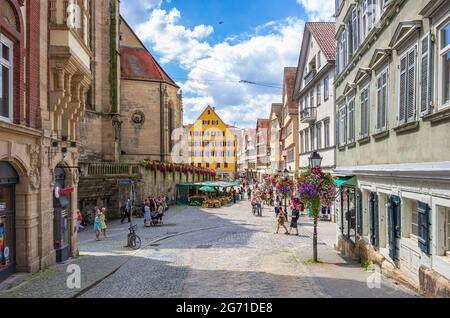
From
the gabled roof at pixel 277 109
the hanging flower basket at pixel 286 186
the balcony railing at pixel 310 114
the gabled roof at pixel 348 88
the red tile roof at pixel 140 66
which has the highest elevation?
the red tile roof at pixel 140 66

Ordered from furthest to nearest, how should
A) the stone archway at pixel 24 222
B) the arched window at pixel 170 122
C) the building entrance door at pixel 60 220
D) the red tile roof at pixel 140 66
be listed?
the arched window at pixel 170 122 → the red tile roof at pixel 140 66 → the building entrance door at pixel 60 220 → the stone archway at pixel 24 222

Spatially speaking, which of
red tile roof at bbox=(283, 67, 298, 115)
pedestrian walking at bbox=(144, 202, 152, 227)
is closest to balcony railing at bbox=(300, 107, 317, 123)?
red tile roof at bbox=(283, 67, 298, 115)

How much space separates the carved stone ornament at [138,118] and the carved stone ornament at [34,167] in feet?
118

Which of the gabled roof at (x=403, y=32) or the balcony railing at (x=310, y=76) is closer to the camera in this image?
the gabled roof at (x=403, y=32)

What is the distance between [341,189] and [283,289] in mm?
8340

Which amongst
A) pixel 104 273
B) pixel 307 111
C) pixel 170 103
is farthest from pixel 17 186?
pixel 170 103

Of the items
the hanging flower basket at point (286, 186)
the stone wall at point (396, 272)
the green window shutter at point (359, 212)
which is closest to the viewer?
the stone wall at point (396, 272)

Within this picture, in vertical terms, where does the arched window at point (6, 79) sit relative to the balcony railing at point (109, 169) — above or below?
above

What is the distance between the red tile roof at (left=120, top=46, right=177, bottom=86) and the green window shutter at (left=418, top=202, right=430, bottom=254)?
137ft

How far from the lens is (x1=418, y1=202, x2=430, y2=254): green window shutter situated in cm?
874

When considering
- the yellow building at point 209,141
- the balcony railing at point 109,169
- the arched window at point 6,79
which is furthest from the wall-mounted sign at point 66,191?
the yellow building at point 209,141

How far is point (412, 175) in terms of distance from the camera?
29.8ft

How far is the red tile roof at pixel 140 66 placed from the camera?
48169 millimetres

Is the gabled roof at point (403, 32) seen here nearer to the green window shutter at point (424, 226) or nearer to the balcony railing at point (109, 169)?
the green window shutter at point (424, 226)
